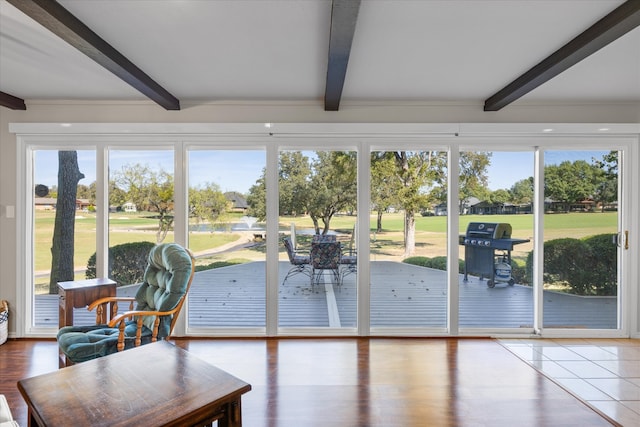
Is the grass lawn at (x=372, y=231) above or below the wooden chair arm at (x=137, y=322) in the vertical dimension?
above

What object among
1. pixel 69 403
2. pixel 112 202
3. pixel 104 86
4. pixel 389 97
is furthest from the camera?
pixel 112 202

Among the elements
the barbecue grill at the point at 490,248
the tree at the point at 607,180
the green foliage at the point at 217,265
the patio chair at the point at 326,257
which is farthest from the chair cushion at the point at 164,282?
the tree at the point at 607,180

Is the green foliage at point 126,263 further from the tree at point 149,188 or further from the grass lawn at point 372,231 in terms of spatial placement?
the tree at point 149,188

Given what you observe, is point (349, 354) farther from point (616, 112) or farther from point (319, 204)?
point (616, 112)

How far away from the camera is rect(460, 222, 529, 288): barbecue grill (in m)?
3.61

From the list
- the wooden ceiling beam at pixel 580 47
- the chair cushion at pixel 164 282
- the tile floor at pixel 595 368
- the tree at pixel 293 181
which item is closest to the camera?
the wooden ceiling beam at pixel 580 47

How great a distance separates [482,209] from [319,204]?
178 cm

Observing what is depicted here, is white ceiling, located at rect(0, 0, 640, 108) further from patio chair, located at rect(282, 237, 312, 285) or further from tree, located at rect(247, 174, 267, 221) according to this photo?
patio chair, located at rect(282, 237, 312, 285)

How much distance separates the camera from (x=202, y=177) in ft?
11.8

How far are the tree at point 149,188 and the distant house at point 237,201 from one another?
0.62 metres

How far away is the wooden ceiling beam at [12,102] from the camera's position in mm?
3226

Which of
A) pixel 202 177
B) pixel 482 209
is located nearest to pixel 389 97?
pixel 482 209

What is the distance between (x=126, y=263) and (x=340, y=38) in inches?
125

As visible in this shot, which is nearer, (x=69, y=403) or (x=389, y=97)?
(x=69, y=403)
